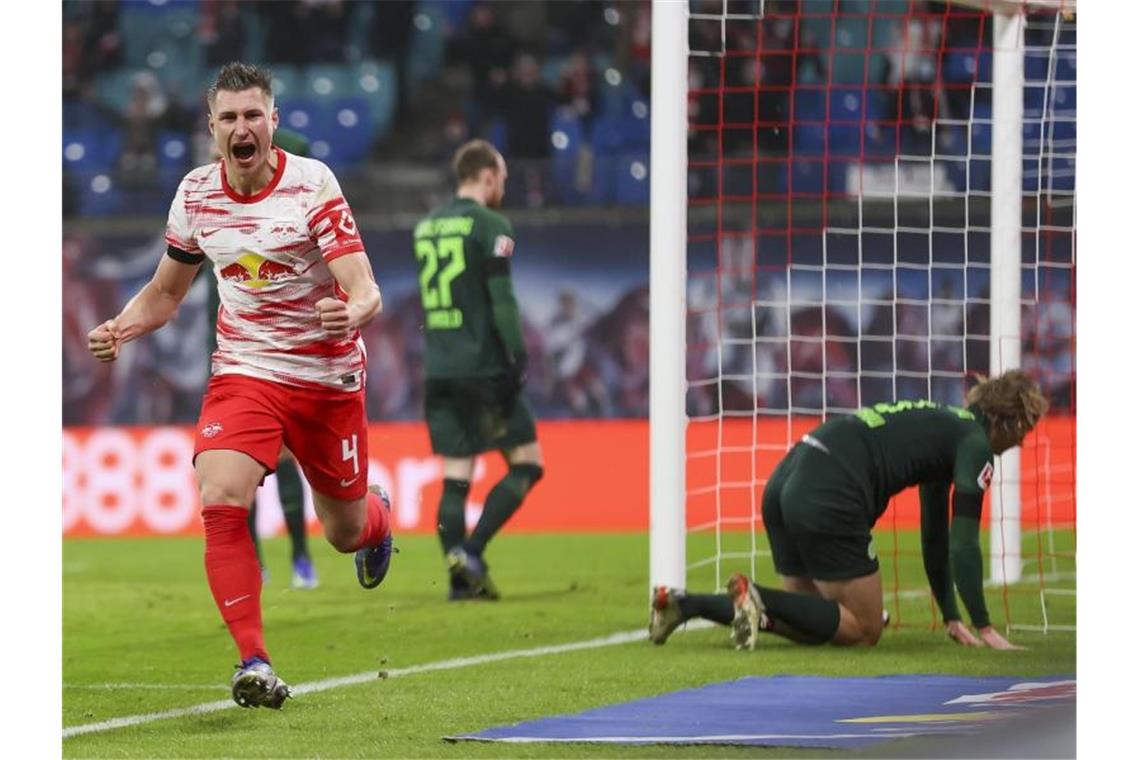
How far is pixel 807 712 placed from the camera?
576 cm

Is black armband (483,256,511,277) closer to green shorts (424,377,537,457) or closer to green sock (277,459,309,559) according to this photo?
green shorts (424,377,537,457)

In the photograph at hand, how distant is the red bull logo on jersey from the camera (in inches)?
220

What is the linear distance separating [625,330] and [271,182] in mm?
12713

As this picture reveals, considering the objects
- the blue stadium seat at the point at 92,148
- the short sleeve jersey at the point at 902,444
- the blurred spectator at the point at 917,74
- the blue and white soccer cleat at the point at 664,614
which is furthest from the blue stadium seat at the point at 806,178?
the blue and white soccer cleat at the point at 664,614

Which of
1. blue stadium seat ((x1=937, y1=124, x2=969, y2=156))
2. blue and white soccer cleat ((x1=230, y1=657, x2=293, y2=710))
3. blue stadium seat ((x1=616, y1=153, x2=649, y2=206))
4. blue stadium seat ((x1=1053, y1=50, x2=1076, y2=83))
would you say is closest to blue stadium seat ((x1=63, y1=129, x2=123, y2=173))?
blue stadium seat ((x1=616, y1=153, x2=649, y2=206))

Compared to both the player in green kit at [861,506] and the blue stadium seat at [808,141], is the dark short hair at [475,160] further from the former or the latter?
the blue stadium seat at [808,141]

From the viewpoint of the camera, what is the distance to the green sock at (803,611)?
24.2 feet

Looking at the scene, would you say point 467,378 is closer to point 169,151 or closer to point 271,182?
point 271,182

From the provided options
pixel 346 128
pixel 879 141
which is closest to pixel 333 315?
pixel 879 141

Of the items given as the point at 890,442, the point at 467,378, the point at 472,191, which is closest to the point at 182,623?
the point at 467,378

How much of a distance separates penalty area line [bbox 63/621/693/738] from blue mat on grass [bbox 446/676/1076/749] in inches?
44.7

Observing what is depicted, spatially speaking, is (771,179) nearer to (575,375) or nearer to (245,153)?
(575,375)

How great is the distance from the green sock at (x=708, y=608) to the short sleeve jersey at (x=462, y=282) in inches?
103

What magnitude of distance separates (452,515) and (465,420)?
1.69 feet
